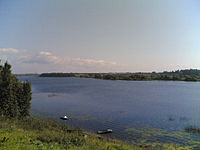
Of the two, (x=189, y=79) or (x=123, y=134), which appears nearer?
(x=123, y=134)

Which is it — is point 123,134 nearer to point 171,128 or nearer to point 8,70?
point 171,128

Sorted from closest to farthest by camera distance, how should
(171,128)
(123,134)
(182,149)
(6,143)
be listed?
(6,143), (182,149), (123,134), (171,128)

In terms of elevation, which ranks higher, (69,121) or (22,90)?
(22,90)

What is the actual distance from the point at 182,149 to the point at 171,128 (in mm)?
6633

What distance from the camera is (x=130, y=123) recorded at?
24.2m

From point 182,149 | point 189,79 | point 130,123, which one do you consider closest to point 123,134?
point 130,123

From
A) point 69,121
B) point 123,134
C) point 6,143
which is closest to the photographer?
point 6,143

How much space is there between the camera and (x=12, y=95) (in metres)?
21.6

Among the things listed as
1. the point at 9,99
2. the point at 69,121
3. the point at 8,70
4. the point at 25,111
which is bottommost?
the point at 69,121

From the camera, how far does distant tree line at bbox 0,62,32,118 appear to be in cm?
2088

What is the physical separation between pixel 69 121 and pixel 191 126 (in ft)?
58.2

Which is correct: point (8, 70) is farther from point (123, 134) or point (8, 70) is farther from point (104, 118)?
point (123, 134)

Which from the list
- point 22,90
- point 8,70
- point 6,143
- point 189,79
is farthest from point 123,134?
point 189,79

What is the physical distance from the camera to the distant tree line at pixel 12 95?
20.9 m
